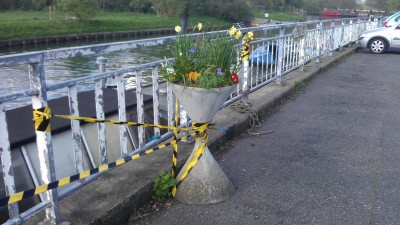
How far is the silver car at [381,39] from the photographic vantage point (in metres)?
17.8

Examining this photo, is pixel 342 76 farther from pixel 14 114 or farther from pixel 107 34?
pixel 107 34

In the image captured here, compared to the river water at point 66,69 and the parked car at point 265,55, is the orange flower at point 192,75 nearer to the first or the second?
the parked car at point 265,55

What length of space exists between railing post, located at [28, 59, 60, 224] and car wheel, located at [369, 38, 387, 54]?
17782mm

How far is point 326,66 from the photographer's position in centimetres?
1214

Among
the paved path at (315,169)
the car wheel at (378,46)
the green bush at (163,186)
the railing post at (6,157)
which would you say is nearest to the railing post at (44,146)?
the railing post at (6,157)

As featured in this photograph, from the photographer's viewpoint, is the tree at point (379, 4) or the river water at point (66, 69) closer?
the river water at point (66, 69)

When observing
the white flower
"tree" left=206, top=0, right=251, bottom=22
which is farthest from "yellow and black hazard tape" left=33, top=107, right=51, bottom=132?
"tree" left=206, top=0, right=251, bottom=22

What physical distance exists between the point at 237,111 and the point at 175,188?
8.58 feet

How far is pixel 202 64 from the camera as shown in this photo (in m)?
3.76

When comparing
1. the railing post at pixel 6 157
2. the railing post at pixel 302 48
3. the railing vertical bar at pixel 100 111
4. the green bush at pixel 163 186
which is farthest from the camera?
the railing post at pixel 302 48

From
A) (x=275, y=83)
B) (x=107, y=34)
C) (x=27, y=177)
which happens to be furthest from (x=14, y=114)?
(x=107, y=34)

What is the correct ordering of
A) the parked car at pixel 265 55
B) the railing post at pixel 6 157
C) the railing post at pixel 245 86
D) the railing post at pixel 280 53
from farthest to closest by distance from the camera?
the railing post at pixel 280 53, the parked car at pixel 265 55, the railing post at pixel 245 86, the railing post at pixel 6 157

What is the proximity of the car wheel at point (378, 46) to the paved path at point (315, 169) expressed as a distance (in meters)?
10.9

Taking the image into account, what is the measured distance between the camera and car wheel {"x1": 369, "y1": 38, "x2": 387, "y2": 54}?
59.3 feet
